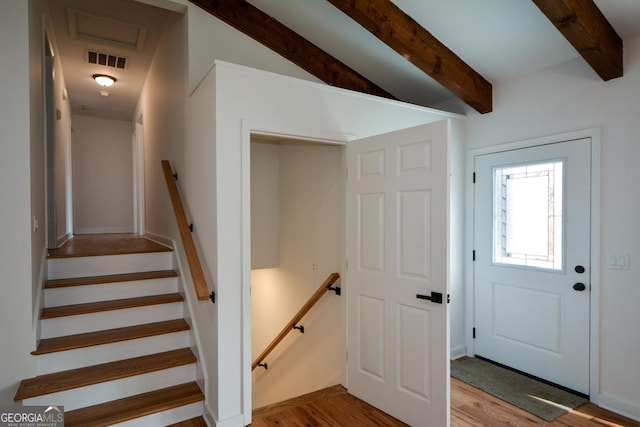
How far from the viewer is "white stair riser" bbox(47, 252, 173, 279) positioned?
9.88ft

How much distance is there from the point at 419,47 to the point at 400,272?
1815 mm

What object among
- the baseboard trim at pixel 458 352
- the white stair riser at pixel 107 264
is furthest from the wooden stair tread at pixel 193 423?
the baseboard trim at pixel 458 352

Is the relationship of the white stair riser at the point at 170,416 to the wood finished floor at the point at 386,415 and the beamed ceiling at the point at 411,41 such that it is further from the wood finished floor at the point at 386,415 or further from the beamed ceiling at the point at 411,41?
the beamed ceiling at the point at 411,41

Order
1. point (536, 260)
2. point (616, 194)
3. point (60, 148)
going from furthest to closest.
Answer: point (60, 148) → point (536, 260) → point (616, 194)

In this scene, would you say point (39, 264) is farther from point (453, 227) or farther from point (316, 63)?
point (453, 227)

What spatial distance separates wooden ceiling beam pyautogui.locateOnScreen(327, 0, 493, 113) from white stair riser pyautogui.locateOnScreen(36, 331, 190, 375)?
2809 millimetres

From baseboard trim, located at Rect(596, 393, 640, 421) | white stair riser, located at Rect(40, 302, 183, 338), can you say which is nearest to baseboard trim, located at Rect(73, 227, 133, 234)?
white stair riser, located at Rect(40, 302, 183, 338)

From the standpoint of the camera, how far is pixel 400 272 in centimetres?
248

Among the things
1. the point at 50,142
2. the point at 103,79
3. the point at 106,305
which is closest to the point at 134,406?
the point at 106,305

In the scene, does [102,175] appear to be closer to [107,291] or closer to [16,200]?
[107,291]

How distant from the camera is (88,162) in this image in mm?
6766

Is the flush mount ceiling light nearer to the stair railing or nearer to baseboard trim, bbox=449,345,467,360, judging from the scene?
the stair railing

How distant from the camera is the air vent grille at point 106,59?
429 centimetres

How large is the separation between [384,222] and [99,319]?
2.33m
